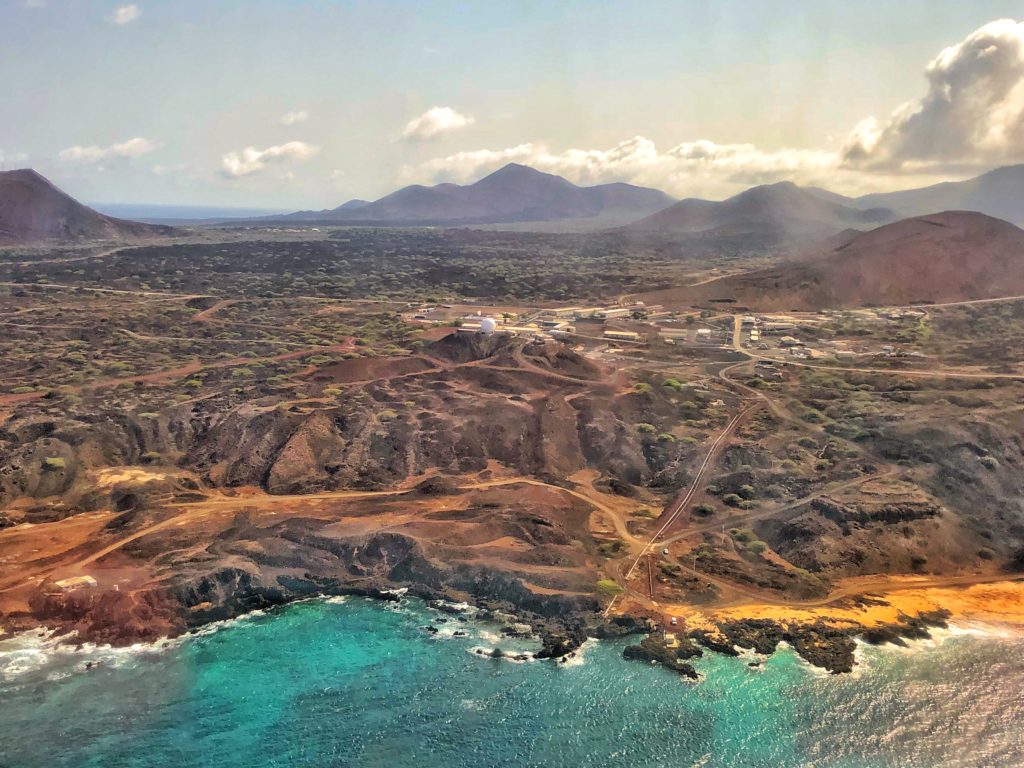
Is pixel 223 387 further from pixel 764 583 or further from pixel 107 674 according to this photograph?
pixel 764 583

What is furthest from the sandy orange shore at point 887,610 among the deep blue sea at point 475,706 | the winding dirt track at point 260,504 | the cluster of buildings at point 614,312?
the cluster of buildings at point 614,312

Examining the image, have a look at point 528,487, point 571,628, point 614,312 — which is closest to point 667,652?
point 571,628

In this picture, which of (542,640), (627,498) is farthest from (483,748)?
(627,498)

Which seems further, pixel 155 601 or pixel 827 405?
pixel 827 405

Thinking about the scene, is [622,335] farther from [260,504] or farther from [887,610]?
[887,610]

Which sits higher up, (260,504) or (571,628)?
Result: (260,504)

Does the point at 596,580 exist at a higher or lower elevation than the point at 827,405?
lower

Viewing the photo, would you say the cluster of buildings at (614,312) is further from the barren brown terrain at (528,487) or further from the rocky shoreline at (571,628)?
the rocky shoreline at (571,628)

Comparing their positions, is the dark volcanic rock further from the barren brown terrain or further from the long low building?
the long low building
